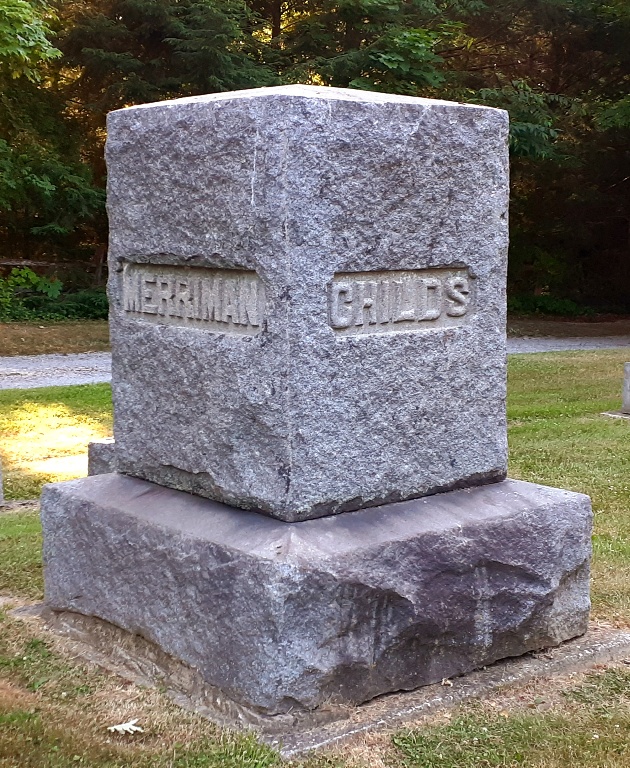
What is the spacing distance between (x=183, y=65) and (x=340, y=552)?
53.0ft

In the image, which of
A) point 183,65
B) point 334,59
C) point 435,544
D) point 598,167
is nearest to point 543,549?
point 435,544

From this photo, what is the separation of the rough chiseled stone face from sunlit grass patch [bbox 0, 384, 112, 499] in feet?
10.9

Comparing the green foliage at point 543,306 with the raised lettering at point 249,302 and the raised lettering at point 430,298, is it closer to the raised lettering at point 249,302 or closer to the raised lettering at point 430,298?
the raised lettering at point 430,298

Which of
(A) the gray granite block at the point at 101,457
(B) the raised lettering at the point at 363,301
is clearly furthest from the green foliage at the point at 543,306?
(B) the raised lettering at the point at 363,301

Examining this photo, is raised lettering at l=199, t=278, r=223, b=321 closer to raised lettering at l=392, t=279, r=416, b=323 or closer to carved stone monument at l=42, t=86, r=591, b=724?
carved stone monument at l=42, t=86, r=591, b=724

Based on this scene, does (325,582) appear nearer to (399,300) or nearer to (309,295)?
(309,295)

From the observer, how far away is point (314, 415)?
117 inches

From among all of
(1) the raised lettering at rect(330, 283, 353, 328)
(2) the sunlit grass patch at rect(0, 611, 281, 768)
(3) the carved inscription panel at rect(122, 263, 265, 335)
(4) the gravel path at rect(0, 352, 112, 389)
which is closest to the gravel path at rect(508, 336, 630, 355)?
(4) the gravel path at rect(0, 352, 112, 389)

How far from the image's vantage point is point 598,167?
21562 mm

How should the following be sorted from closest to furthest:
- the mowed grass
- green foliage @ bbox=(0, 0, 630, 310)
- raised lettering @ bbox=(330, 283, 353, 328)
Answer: raised lettering @ bbox=(330, 283, 353, 328)
the mowed grass
green foliage @ bbox=(0, 0, 630, 310)

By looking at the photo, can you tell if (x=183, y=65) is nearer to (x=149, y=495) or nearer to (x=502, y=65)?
(x=502, y=65)

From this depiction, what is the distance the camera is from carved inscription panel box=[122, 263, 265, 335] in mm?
3045

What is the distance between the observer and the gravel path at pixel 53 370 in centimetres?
1154

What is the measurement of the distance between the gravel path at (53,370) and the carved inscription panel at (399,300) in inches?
332
